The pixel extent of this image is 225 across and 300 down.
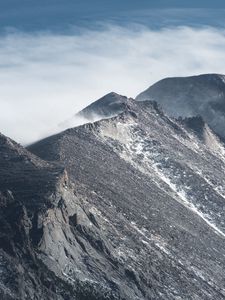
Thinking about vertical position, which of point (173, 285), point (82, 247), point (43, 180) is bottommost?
point (173, 285)

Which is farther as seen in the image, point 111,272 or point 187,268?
point 187,268

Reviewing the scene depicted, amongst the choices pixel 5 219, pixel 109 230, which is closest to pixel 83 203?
pixel 109 230

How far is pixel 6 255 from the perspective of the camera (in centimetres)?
16888

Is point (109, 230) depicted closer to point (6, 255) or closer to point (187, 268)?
point (187, 268)

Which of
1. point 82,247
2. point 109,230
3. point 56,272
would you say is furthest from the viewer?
point 109,230

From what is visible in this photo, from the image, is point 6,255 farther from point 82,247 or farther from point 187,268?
point 187,268

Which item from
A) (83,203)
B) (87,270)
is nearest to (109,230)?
(83,203)

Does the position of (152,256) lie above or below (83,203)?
below

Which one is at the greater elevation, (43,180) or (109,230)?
(43,180)

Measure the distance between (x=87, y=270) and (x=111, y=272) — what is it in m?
5.05

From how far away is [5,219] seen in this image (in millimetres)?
178875

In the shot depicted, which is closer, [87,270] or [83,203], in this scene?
[87,270]

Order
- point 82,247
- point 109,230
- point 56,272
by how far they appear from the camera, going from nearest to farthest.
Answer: point 56,272 < point 82,247 < point 109,230

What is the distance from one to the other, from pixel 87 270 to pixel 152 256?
21679 millimetres
